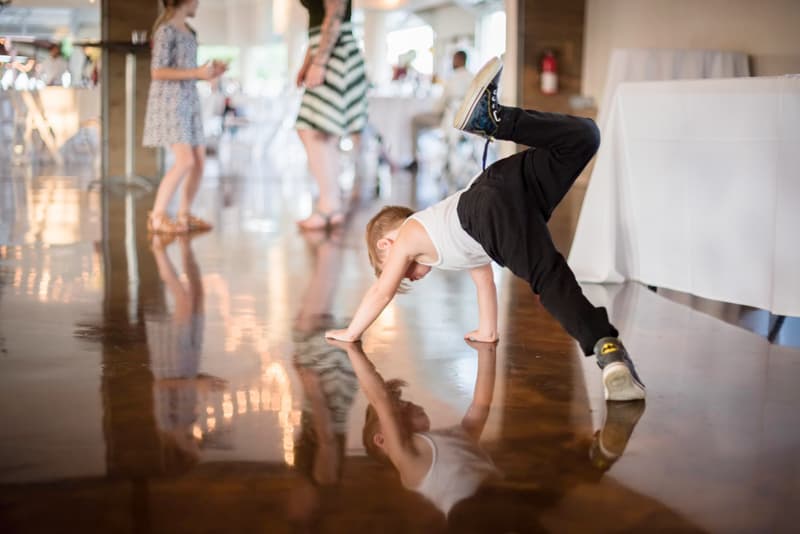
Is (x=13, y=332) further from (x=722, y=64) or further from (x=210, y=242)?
(x=722, y=64)

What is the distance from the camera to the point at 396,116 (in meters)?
8.85

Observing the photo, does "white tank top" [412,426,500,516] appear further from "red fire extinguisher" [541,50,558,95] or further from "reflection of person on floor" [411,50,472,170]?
"red fire extinguisher" [541,50,558,95]

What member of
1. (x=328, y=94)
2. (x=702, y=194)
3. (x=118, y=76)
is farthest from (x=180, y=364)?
(x=118, y=76)

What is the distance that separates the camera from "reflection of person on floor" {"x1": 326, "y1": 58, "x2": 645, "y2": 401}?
1.79 meters

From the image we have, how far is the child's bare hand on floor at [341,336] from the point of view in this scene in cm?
218

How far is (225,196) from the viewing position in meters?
6.17

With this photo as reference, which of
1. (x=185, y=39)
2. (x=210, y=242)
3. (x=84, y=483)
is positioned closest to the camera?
(x=84, y=483)

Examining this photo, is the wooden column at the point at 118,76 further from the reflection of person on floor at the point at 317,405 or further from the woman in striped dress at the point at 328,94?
the reflection of person on floor at the point at 317,405

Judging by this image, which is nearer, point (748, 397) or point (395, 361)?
point (748, 397)

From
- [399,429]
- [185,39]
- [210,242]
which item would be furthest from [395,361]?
[185,39]

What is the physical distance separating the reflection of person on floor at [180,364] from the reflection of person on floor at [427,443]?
A: 0.90ft

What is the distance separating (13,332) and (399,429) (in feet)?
3.47

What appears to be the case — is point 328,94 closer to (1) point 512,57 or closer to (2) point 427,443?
(2) point 427,443

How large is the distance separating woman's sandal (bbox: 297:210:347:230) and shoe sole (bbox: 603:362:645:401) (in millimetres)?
2798
